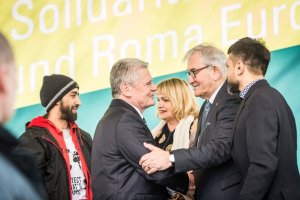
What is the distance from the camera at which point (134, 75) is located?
3.28 m

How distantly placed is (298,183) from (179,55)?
2.05 metres

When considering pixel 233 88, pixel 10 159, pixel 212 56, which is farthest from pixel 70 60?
pixel 10 159

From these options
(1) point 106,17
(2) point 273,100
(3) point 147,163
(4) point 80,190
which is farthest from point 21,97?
(2) point 273,100

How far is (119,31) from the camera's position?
495 centimetres

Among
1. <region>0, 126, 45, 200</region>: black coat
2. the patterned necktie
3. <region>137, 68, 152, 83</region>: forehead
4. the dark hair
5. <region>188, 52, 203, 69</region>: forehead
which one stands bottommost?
the patterned necktie

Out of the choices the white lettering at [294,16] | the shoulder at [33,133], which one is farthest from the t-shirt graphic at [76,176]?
the white lettering at [294,16]

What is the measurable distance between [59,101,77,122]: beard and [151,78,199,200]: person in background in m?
0.58

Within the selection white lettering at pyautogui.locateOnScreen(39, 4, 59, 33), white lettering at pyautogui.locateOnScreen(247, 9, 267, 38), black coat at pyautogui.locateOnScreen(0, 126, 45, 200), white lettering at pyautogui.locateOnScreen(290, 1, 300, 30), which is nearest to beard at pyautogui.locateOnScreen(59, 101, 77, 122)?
white lettering at pyautogui.locateOnScreen(247, 9, 267, 38)

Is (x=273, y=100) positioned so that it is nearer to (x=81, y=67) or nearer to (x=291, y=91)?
(x=291, y=91)

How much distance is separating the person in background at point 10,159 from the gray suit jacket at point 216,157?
1.82 metres

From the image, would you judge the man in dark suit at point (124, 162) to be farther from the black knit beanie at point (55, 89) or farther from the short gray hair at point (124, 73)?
the black knit beanie at point (55, 89)

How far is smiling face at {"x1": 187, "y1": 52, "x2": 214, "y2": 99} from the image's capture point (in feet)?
10.7

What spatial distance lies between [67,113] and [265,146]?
166 centimetres

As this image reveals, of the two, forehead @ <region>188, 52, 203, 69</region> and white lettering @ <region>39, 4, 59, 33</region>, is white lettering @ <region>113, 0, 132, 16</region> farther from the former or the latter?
forehead @ <region>188, 52, 203, 69</region>
